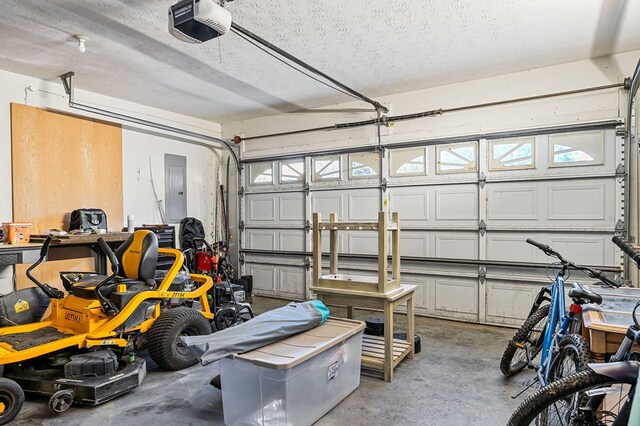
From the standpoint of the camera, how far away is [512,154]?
15.0 ft

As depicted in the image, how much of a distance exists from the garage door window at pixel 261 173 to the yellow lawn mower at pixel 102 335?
2907 mm

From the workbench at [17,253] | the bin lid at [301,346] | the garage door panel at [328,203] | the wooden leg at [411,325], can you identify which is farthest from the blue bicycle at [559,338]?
the workbench at [17,253]

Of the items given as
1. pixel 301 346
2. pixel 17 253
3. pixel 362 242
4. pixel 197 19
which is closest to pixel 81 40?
pixel 197 19

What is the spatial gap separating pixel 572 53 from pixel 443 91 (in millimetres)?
1424

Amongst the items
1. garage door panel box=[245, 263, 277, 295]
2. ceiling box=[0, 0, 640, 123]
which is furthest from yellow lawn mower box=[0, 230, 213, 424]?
garage door panel box=[245, 263, 277, 295]

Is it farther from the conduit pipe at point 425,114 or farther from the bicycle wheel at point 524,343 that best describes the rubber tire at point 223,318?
the conduit pipe at point 425,114

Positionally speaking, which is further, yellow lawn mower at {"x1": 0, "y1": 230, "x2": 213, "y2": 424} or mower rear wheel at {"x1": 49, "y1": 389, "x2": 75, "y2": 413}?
yellow lawn mower at {"x1": 0, "y1": 230, "x2": 213, "y2": 424}

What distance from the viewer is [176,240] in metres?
6.21

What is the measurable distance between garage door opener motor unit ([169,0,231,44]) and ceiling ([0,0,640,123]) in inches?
19.8

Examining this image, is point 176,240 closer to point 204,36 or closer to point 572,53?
point 204,36

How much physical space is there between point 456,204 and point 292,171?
2604mm

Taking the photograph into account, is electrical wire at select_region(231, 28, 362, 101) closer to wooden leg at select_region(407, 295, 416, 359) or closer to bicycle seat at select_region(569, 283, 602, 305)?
wooden leg at select_region(407, 295, 416, 359)

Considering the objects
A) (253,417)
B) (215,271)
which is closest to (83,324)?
(253,417)

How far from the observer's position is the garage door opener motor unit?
8.11ft
